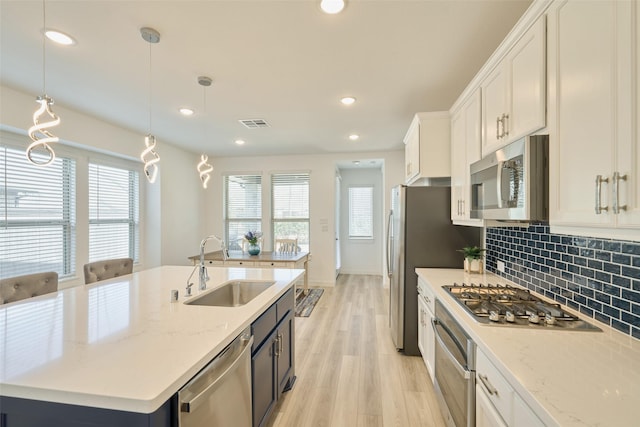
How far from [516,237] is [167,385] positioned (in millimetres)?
2322

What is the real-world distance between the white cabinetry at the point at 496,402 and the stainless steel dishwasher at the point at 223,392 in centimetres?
108

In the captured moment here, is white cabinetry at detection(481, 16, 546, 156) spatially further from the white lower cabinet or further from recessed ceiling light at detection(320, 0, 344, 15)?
the white lower cabinet

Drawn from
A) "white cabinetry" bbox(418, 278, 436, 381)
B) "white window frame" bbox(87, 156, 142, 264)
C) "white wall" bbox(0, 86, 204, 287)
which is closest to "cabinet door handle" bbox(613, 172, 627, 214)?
"white cabinetry" bbox(418, 278, 436, 381)

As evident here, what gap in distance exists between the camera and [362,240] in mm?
6832

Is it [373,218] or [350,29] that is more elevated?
[350,29]

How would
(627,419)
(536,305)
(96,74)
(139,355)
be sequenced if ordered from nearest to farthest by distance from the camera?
(627,419) < (139,355) < (536,305) < (96,74)

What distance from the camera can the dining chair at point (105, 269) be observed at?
7.78ft

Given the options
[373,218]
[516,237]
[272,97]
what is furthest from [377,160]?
[516,237]

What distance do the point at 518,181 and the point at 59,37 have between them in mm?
3001

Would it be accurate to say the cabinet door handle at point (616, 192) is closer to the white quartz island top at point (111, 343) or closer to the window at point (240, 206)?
the white quartz island top at point (111, 343)

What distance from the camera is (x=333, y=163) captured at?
5.78m

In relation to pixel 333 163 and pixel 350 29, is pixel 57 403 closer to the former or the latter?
pixel 350 29

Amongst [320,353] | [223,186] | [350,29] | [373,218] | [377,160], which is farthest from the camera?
[373,218]

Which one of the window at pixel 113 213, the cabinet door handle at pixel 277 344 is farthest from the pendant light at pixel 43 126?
the window at pixel 113 213
